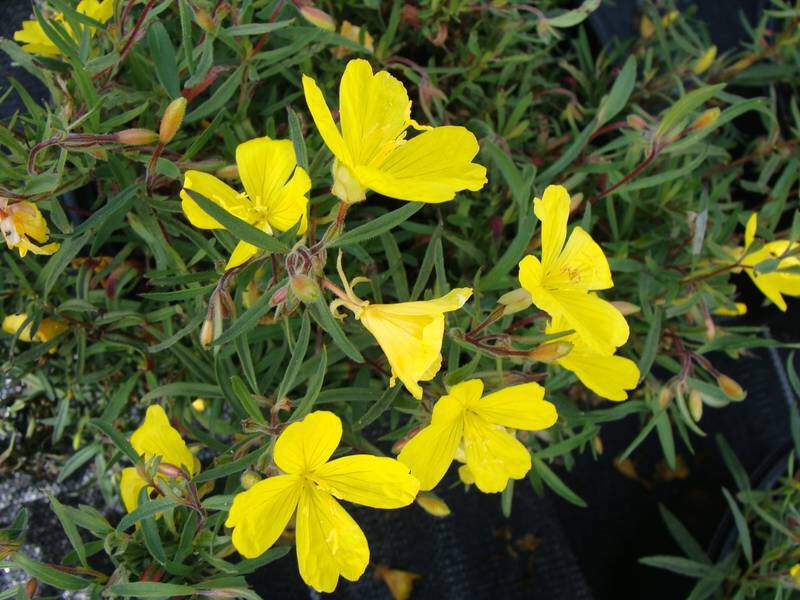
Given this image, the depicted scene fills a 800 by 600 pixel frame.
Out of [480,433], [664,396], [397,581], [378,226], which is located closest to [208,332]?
[378,226]

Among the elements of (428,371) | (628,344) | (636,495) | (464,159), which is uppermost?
(464,159)

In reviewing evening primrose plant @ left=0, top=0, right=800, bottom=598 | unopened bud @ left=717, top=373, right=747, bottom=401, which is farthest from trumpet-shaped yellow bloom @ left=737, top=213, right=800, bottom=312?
unopened bud @ left=717, top=373, right=747, bottom=401

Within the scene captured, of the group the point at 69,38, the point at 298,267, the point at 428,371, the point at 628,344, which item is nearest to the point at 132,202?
the point at 69,38

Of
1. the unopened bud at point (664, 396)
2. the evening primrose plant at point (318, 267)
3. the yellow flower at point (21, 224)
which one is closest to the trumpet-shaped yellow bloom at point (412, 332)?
the evening primrose plant at point (318, 267)

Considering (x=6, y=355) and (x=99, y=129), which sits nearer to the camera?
(x=99, y=129)

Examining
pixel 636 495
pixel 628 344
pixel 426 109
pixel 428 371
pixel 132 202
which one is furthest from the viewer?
pixel 636 495

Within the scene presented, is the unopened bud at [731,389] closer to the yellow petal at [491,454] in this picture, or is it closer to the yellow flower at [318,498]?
the yellow petal at [491,454]

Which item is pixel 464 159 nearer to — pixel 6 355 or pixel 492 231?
pixel 492 231
